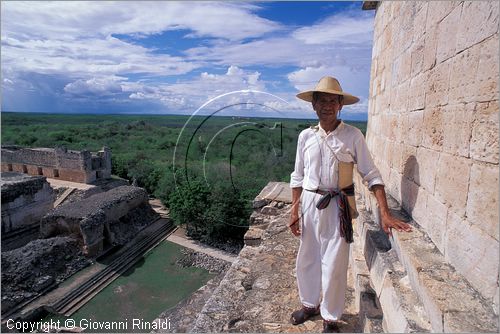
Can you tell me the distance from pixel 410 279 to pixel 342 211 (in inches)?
22.3

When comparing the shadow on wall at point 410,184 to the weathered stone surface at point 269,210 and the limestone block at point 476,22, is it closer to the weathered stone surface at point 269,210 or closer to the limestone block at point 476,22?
the limestone block at point 476,22

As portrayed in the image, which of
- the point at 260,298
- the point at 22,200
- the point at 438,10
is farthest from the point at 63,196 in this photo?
the point at 438,10

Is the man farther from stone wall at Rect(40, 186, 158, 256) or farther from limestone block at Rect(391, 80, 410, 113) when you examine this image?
stone wall at Rect(40, 186, 158, 256)

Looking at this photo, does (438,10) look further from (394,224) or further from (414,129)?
(394,224)

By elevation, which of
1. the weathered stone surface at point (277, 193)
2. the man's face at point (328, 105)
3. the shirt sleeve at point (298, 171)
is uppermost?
the man's face at point (328, 105)

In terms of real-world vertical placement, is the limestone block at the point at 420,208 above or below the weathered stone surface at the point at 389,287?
above

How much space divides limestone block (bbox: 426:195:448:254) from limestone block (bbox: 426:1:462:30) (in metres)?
1.19

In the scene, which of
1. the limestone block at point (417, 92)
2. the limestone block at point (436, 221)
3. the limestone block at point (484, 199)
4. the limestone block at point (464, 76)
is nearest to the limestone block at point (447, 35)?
the limestone block at point (464, 76)

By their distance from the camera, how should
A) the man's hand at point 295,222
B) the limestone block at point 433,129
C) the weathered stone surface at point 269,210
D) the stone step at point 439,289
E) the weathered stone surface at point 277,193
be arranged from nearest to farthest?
1. the stone step at point 439,289
2. the limestone block at point 433,129
3. the man's hand at point 295,222
4. the weathered stone surface at point 269,210
5. the weathered stone surface at point 277,193

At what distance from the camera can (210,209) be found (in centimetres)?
1673

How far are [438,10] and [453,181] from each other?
1.23 meters

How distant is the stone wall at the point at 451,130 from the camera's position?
1.37 meters

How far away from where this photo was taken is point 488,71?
1401mm

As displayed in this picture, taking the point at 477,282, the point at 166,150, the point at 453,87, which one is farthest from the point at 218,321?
the point at 166,150
